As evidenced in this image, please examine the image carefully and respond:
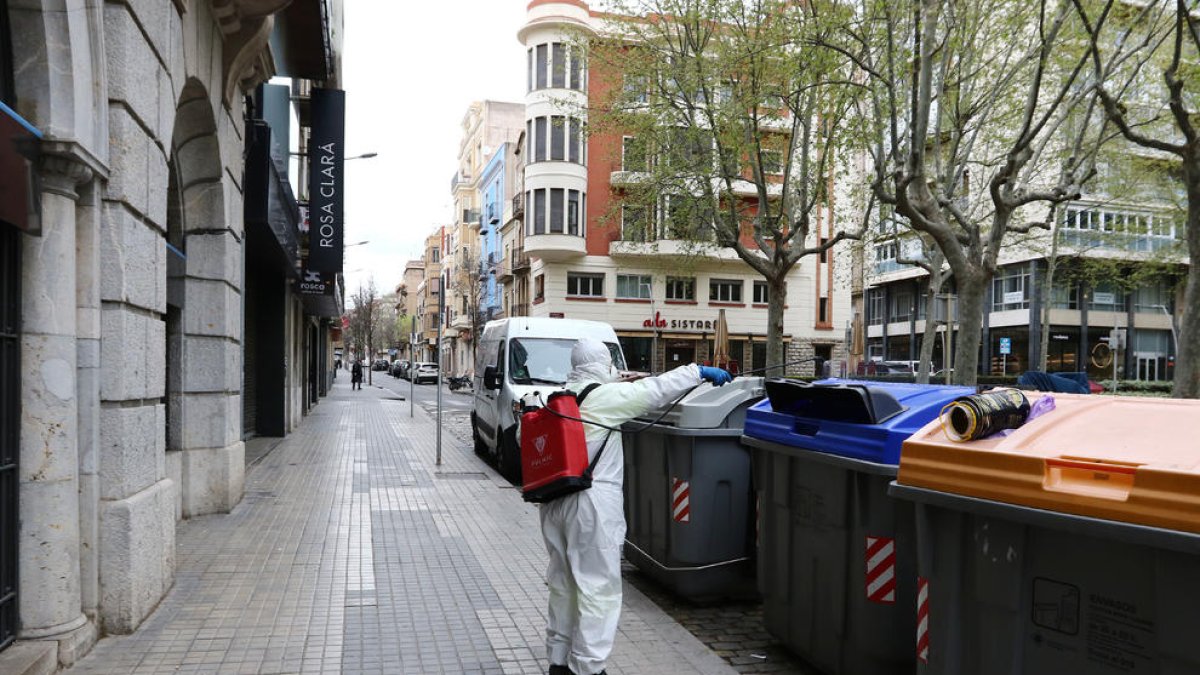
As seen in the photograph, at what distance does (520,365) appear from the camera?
40.1ft

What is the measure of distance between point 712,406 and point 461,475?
7084 millimetres

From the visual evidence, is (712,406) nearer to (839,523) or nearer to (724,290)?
(839,523)

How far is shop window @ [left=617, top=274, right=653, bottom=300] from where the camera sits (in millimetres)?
40812

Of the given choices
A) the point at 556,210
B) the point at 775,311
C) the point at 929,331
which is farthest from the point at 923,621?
the point at 556,210

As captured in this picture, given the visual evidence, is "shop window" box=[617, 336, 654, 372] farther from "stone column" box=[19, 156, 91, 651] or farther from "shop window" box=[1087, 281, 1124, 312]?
"stone column" box=[19, 156, 91, 651]

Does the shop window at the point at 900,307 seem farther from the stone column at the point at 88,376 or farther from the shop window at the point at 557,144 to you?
the stone column at the point at 88,376

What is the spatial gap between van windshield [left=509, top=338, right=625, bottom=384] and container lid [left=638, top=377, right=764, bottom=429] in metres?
6.03

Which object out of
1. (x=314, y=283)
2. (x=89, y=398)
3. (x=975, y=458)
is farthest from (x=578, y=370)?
(x=314, y=283)

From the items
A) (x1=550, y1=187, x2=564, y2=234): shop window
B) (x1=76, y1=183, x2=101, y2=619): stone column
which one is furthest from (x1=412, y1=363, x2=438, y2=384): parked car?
(x1=76, y1=183, x2=101, y2=619): stone column

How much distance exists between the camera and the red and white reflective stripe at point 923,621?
3344 mm

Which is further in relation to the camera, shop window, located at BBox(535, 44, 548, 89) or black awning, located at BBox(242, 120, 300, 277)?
shop window, located at BBox(535, 44, 548, 89)

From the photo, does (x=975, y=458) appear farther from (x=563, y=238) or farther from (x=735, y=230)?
(x=563, y=238)

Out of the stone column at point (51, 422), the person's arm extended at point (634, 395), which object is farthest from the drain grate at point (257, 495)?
the person's arm extended at point (634, 395)

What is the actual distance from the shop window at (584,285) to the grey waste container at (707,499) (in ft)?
A: 113
